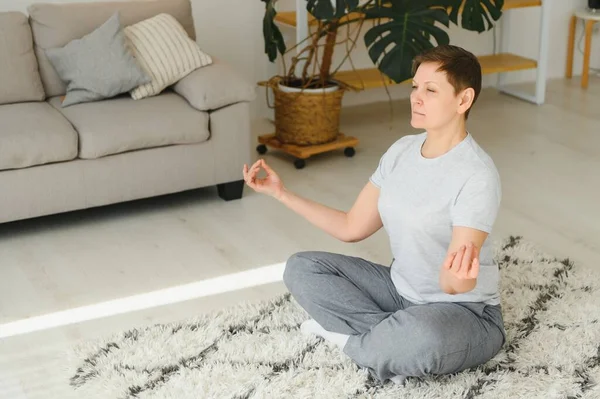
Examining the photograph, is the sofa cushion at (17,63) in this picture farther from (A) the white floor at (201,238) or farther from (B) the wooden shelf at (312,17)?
(B) the wooden shelf at (312,17)

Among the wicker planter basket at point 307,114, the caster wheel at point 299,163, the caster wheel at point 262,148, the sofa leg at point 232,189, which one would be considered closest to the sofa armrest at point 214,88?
the sofa leg at point 232,189

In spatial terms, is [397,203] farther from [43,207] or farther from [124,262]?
[43,207]

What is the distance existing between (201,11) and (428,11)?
136cm

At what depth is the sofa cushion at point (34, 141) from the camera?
10.6ft

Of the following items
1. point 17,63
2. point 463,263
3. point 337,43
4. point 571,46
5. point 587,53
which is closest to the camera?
point 463,263

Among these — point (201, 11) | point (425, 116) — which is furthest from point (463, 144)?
point (201, 11)

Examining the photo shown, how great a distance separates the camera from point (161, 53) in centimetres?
372

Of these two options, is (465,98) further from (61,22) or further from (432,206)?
(61,22)

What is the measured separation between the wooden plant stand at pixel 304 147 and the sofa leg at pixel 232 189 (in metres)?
0.46

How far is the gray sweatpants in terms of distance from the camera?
2.16 metres

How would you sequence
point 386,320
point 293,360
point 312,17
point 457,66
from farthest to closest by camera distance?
1. point 312,17
2. point 293,360
3. point 386,320
4. point 457,66

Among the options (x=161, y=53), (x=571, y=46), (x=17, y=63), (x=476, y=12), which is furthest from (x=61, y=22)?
(x=571, y=46)

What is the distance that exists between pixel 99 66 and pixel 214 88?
471 millimetres

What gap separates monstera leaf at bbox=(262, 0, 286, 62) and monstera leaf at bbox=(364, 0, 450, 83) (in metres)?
0.55
